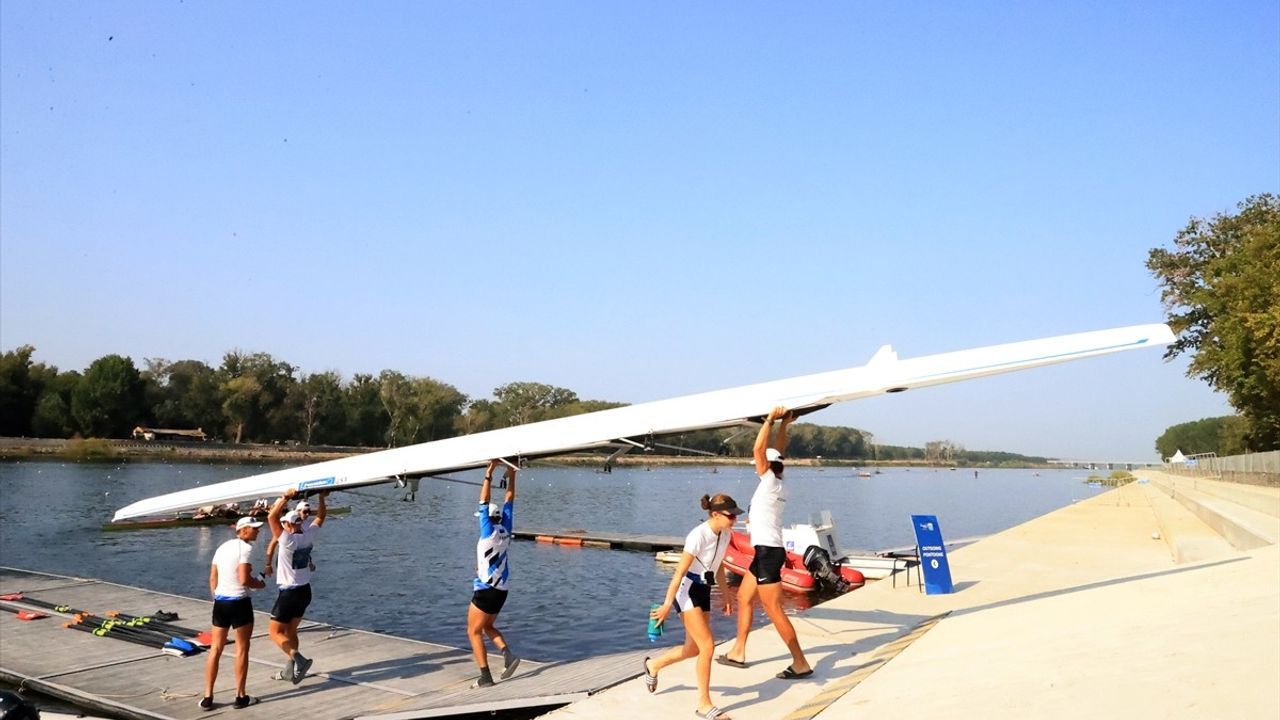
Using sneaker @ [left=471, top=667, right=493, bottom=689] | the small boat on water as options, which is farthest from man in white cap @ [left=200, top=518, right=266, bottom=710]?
the small boat on water

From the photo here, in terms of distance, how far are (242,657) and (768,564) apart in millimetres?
5571

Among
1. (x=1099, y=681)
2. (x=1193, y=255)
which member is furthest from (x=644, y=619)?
(x=1193, y=255)

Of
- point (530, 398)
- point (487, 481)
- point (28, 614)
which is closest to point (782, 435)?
point (487, 481)

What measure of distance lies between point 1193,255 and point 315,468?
60563mm

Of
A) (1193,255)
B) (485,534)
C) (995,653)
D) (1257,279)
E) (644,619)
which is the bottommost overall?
(644,619)

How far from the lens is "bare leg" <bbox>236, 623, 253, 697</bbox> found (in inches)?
358

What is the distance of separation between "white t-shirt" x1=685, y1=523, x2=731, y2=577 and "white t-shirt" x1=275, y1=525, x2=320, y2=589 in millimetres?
4691

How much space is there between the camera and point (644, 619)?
1964 centimetres

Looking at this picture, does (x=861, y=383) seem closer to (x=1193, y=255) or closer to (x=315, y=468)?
(x=315, y=468)

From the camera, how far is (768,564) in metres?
8.36

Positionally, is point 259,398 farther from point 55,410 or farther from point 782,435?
point 782,435

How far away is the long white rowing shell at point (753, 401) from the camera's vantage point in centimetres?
957

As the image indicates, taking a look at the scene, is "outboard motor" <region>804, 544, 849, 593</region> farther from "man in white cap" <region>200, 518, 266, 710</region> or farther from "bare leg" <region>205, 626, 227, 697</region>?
"bare leg" <region>205, 626, 227, 697</region>

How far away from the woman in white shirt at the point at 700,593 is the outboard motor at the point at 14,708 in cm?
495
